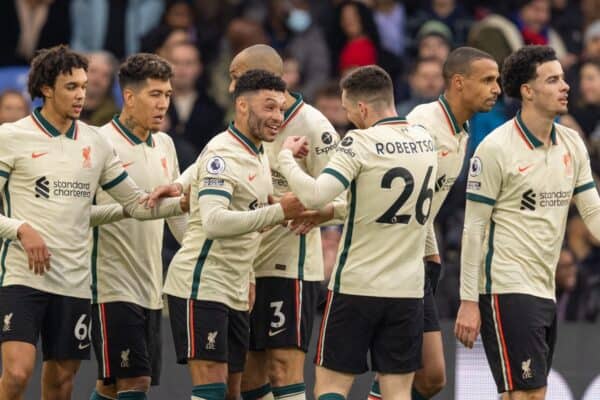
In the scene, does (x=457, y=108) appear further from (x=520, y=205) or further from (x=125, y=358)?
(x=125, y=358)

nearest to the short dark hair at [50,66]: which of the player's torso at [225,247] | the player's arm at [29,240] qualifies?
the player's arm at [29,240]

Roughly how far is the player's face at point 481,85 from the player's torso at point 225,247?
4.67ft

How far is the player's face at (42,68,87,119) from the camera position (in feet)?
33.3

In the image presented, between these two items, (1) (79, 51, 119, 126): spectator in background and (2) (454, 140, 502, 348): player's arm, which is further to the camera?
(1) (79, 51, 119, 126): spectator in background

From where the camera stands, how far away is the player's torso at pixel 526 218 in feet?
32.4

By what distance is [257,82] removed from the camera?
10.1m

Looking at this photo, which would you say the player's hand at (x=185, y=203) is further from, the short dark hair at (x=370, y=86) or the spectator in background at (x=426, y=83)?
the spectator in background at (x=426, y=83)

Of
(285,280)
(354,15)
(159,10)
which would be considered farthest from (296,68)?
(285,280)

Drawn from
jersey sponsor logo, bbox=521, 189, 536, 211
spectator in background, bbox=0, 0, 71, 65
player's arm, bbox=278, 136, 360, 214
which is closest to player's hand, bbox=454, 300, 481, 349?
jersey sponsor logo, bbox=521, 189, 536, 211

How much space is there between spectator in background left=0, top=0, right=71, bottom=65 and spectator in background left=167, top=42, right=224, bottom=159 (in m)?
1.69

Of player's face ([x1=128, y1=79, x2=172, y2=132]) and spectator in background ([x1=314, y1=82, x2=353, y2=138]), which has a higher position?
spectator in background ([x1=314, y1=82, x2=353, y2=138])

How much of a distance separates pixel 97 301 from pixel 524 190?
295 cm

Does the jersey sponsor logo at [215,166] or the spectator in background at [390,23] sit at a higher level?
the spectator in background at [390,23]

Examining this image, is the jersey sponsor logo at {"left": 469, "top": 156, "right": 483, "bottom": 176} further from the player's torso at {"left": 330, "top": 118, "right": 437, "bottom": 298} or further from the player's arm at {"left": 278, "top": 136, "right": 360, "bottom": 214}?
the player's arm at {"left": 278, "top": 136, "right": 360, "bottom": 214}
